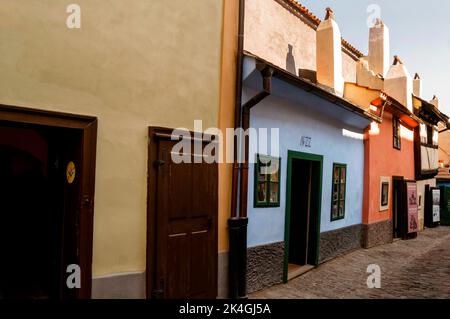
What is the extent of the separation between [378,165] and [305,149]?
5.17 metres

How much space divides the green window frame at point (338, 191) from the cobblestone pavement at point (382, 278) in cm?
114

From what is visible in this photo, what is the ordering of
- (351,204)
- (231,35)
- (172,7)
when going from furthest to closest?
(351,204)
(231,35)
(172,7)

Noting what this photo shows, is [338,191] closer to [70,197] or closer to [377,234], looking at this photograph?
[377,234]

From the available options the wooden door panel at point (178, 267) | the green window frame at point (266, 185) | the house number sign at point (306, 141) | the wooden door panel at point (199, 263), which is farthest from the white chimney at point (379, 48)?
the wooden door panel at point (178, 267)

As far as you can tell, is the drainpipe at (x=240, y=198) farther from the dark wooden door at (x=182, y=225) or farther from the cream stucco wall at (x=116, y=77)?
the cream stucco wall at (x=116, y=77)

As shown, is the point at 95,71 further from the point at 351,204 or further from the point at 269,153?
the point at 351,204

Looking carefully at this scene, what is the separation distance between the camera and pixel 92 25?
14.7 feet

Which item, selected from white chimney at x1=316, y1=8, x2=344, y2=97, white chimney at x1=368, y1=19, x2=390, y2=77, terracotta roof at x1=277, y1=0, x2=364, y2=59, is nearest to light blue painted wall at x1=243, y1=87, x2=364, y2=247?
white chimney at x1=316, y1=8, x2=344, y2=97

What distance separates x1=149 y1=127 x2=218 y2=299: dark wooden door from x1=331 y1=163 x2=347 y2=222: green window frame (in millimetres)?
4864

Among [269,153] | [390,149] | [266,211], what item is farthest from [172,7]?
[390,149]

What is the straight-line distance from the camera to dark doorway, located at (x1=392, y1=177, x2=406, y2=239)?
1419cm

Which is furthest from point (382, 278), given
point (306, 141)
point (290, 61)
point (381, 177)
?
point (290, 61)

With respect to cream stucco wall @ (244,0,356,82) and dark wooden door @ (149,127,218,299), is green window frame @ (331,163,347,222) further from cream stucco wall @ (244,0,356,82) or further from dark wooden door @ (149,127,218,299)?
dark wooden door @ (149,127,218,299)

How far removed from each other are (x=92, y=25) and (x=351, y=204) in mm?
8625
